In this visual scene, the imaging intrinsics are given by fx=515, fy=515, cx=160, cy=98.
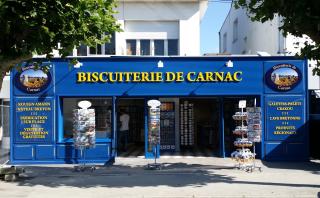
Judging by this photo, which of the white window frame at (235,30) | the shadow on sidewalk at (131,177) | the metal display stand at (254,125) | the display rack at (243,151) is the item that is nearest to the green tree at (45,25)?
the shadow on sidewalk at (131,177)

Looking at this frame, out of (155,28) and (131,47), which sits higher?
(155,28)

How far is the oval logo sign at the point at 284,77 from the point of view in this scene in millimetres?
18859

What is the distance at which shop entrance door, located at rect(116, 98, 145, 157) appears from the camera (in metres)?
21.0

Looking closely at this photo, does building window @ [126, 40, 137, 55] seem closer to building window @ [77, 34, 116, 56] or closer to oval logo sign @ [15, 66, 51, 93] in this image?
building window @ [77, 34, 116, 56]

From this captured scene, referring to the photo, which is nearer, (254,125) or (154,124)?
(254,125)

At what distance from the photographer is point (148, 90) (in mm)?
19047

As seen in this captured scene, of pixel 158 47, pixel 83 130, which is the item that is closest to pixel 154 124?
pixel 83 130

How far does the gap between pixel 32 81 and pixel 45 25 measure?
7358mm

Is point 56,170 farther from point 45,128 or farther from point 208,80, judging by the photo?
point 208,80

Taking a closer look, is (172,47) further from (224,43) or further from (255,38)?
(224,43)

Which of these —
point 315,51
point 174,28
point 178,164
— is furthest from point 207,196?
point 174,28

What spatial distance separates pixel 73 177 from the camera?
15.6 m

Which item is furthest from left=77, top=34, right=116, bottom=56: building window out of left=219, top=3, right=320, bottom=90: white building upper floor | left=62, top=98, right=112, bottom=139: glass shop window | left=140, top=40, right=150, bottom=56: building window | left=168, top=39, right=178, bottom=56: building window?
left=219, top=3, right=320, bottom=90: white building upper floor

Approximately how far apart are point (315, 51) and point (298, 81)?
6663mm
